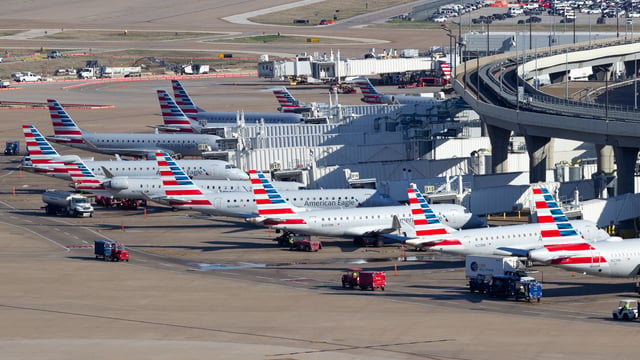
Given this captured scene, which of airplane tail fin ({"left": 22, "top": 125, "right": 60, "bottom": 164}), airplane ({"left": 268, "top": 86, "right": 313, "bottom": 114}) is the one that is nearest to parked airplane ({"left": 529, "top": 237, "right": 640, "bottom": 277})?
airplane tail fin ({"left": 22, "top": 125, "right": 60, "bottom": 164})

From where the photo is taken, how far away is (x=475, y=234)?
84.0 metres

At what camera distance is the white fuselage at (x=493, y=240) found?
82.0m

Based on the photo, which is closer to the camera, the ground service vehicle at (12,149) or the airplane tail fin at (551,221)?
the airplane tail fin at (551,221)

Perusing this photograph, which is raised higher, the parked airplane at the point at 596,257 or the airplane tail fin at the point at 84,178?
the airplane tail fin at the point at 84,178

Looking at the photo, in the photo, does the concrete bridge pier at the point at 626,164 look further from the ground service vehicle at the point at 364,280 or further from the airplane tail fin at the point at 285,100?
the airplane tail fin at the point at 285,100

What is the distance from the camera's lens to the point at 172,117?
163 m

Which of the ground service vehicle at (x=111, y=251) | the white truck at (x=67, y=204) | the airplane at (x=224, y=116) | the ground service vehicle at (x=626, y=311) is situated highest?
the airplane at (x=224, y=116)

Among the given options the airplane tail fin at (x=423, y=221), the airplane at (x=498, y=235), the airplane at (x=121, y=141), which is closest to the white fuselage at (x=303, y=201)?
the airplane at (x=498, y=235)

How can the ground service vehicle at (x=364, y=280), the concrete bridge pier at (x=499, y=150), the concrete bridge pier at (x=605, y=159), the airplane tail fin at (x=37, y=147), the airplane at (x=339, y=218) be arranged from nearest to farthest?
1. the ground service vehicle at (x=364, y=280)
2. the airplane at (x=339, y=218)
3. the concrete bridge pier at (x=605, y=159)
4. the airplane tail fin at (x=37, y=147)
5. the concrete bridge pier at (x=499, y=150)

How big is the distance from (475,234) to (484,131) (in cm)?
6564

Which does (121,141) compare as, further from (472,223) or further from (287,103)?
(472,223)

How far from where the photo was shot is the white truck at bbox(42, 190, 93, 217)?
112 m

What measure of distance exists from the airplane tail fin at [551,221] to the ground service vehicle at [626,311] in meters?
5.89

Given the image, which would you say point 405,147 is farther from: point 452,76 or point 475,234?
point 475,234
